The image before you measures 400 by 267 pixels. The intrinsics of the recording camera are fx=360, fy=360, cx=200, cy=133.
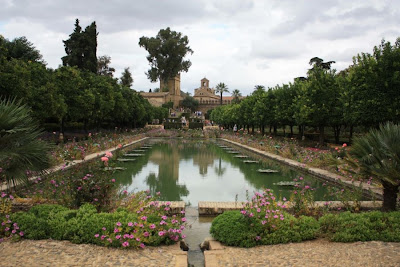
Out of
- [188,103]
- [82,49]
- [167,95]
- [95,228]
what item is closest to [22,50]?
[82,49]

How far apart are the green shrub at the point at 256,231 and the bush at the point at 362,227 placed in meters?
0.19

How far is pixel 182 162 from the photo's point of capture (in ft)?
48.3

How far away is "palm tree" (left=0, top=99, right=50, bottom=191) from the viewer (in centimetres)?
474

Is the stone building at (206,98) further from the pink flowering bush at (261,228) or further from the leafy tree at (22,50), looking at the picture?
the pink flowering bush at (261,228)

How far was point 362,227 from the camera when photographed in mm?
4527

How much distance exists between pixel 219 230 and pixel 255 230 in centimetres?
46

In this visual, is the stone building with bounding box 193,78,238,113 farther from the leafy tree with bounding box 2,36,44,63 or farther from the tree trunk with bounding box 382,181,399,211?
the tree trunk with bounding box 382,181,399,211

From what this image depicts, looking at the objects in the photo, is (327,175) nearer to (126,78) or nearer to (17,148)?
(17,148)

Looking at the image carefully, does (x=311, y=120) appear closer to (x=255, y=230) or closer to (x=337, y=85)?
(x=337, y=85)

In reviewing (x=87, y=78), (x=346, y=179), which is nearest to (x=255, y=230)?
(x=346, y=179)

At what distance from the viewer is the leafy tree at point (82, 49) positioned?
124 ft

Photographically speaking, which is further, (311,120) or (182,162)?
(311,120)

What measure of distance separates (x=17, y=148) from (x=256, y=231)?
330 cm

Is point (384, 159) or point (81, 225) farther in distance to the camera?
point (384, 159)
